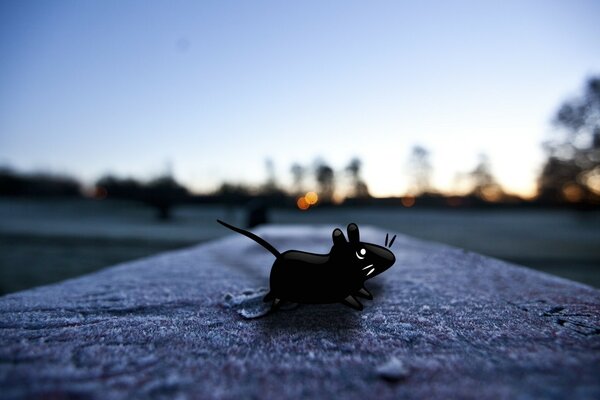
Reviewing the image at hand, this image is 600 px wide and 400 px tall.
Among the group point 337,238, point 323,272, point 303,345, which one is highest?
point 337,238

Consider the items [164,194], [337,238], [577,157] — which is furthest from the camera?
[164,194]

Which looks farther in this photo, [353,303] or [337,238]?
[353,303]

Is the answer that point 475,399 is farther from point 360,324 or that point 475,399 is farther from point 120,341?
point 120,341

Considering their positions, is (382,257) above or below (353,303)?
above

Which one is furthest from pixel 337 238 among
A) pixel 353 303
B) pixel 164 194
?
pixel 164 194

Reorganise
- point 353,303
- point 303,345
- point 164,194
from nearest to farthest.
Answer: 1. point 303,345
2. point 353,303
3. point 164,194

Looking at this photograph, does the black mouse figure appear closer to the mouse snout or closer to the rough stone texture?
the mouse snout

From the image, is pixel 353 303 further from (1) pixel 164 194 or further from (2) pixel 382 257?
(1) pixel 164 194

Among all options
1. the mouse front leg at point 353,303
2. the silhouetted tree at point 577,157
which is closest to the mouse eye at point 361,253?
the mouse front leg at point 353,303
